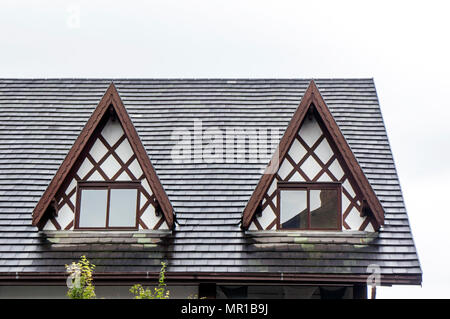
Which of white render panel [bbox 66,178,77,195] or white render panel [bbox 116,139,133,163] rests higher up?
white render panel [bbox 116,139,133,163]

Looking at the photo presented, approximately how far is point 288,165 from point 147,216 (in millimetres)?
3055

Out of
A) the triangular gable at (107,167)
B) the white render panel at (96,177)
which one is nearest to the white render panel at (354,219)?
the triangular gable at (107,167)

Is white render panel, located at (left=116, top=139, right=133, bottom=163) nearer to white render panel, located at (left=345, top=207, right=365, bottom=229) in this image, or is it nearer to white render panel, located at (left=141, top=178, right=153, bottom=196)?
white render panel, located at (left=141, top=178, right=153, bottom=196)

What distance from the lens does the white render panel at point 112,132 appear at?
1565 centimetres

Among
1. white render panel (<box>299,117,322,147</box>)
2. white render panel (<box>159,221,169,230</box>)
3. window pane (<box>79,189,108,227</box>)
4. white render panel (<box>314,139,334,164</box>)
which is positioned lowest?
white render panel (<box>159,221,169,230</box>)

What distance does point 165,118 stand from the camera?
18500mm

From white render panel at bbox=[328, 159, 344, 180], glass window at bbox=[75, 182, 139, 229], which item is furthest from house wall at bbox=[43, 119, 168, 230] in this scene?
white render panel at bbox=[328, 159, 344, 180]

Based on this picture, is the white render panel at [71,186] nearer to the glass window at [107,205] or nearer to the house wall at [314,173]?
the glass window at [107,205]

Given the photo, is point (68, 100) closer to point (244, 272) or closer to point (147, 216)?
point (147, 216)

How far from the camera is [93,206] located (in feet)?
49.9

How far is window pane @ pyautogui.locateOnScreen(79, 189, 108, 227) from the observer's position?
15.1 meters

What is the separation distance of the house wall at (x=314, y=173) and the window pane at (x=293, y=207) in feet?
0.58

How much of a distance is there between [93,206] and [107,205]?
0.28 metres

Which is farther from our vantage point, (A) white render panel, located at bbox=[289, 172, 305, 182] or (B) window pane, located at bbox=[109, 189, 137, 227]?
(A) white render panel, located at bbox=[289, 172, 305, 182]
